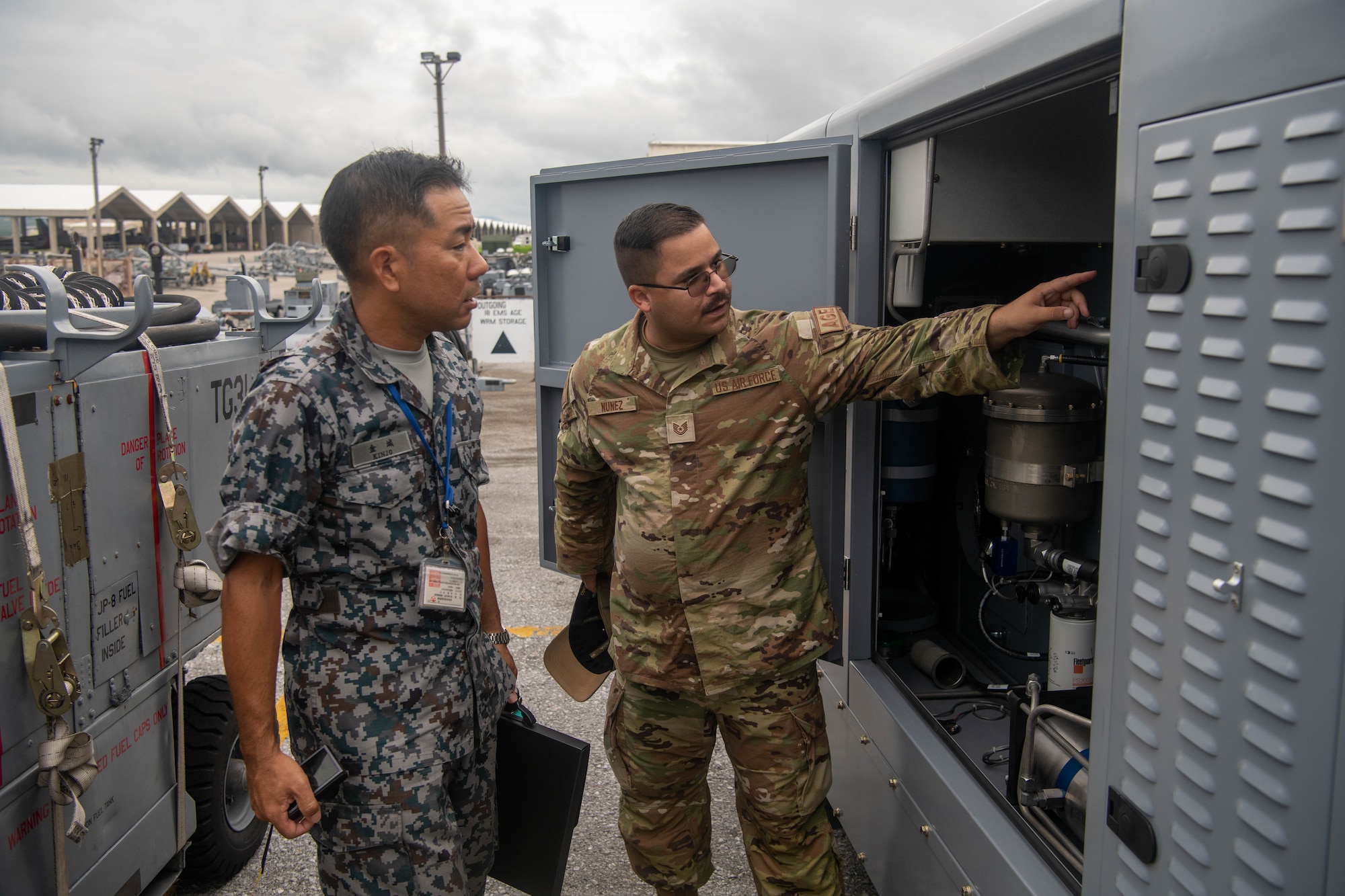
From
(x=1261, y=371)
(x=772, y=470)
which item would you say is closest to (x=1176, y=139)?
(x=1261, y=371)

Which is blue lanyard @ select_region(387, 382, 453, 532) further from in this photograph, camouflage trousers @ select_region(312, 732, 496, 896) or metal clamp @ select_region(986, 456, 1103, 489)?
metal clamp @ select_region(986, 456, 1103, 489)

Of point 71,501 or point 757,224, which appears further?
point 757,224

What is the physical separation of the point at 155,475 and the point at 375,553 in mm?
973

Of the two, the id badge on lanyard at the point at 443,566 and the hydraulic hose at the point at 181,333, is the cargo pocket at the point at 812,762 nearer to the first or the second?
the id badge on lanyard at the point at 443,566

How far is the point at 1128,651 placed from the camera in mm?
1463

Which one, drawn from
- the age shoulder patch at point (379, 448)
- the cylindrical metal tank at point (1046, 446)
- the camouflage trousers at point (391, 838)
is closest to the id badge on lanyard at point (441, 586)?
the age shoulder patch at point (379, 448)

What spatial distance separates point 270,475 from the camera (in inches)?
67.4

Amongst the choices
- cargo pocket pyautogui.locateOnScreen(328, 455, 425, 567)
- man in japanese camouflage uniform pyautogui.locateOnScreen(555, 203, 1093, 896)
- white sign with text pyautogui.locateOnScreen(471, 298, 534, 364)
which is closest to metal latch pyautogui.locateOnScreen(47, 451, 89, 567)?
cargo pocket pyautogui.locateOnScreen(328, 455, 425, 567)

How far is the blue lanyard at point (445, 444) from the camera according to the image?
6.27ft

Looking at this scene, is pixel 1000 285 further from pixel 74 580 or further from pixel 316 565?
pixel 74 580

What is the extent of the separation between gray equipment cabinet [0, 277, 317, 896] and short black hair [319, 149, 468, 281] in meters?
0.53

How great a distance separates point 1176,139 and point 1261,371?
0.37m

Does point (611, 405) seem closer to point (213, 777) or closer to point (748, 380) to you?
point (748, 380)

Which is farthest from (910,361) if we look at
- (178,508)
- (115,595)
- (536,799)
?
(115,595)
